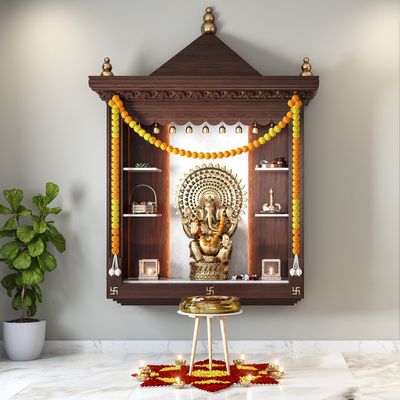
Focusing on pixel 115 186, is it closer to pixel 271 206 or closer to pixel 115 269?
pixel 115 269

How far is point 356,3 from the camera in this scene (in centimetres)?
671

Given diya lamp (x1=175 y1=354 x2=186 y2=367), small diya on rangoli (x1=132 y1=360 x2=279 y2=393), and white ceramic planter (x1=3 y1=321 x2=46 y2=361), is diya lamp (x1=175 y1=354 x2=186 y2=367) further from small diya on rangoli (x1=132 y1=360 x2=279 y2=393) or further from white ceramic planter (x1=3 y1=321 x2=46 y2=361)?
white ceramic planter (x1=3 y1=321 x2=46 y2=361)

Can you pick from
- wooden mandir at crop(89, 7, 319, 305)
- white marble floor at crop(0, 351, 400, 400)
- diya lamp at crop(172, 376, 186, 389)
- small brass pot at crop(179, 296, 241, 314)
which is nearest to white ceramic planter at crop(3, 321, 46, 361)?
white marble floor at crop(0, 351, 400, 400)

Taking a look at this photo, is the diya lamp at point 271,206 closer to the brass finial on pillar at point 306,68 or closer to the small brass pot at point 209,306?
the brass finial on pillar at point 306,68

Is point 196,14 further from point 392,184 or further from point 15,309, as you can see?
point 15,309

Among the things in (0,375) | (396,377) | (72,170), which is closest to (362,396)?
(396,377)

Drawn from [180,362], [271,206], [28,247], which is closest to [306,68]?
[271,206]

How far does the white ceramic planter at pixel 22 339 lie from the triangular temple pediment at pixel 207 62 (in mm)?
2452

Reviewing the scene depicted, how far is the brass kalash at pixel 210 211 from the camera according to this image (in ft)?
21.5

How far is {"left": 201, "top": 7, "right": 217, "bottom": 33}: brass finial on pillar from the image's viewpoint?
667cm

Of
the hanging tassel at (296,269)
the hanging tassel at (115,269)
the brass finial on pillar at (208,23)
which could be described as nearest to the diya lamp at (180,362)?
the hanging tassel at (115,269)

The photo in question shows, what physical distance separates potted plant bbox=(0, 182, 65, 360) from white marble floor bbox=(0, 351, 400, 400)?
0.63 feet

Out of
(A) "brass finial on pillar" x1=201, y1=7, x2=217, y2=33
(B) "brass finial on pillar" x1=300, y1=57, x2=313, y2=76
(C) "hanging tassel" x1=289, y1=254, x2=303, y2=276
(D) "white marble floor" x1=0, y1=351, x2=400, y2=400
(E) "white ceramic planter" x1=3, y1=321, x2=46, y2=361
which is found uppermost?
(A) "brass finial on pillar" x1=201, y1=7, x2=217, y2=33

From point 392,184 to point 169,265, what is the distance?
84.0 inches
